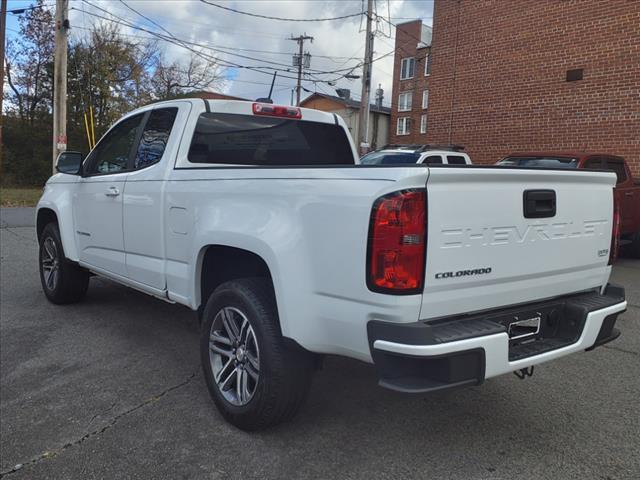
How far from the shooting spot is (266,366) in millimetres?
2738

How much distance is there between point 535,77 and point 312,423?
11.3 m

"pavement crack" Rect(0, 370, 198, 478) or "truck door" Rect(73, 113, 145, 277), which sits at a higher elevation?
"truck door" Rect(73, 113, 145, 277)

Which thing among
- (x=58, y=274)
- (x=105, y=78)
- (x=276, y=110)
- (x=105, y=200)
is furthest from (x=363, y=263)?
(x=105, y=78)

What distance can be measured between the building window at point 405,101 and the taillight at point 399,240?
50.3m

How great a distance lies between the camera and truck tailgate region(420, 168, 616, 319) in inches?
90.6

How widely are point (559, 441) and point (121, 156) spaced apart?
3.75 m

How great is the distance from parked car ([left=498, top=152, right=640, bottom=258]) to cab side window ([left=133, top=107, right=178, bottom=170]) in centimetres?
618

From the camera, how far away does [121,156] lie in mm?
4504

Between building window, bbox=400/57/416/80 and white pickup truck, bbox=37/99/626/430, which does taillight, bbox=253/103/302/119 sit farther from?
building window, bbox=400/57/416/80

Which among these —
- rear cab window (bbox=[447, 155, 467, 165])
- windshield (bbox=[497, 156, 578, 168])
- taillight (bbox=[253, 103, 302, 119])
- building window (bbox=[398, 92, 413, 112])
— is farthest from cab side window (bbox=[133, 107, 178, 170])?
building window (bbox=[398, 92, 413, 112])

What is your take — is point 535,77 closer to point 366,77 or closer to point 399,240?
point 366,77

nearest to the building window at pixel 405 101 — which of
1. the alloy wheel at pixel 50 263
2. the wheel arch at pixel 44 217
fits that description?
the wheel arch at pixel 44 217

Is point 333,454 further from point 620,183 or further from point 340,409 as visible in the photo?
point 620,183

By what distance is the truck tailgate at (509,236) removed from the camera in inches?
90.6
